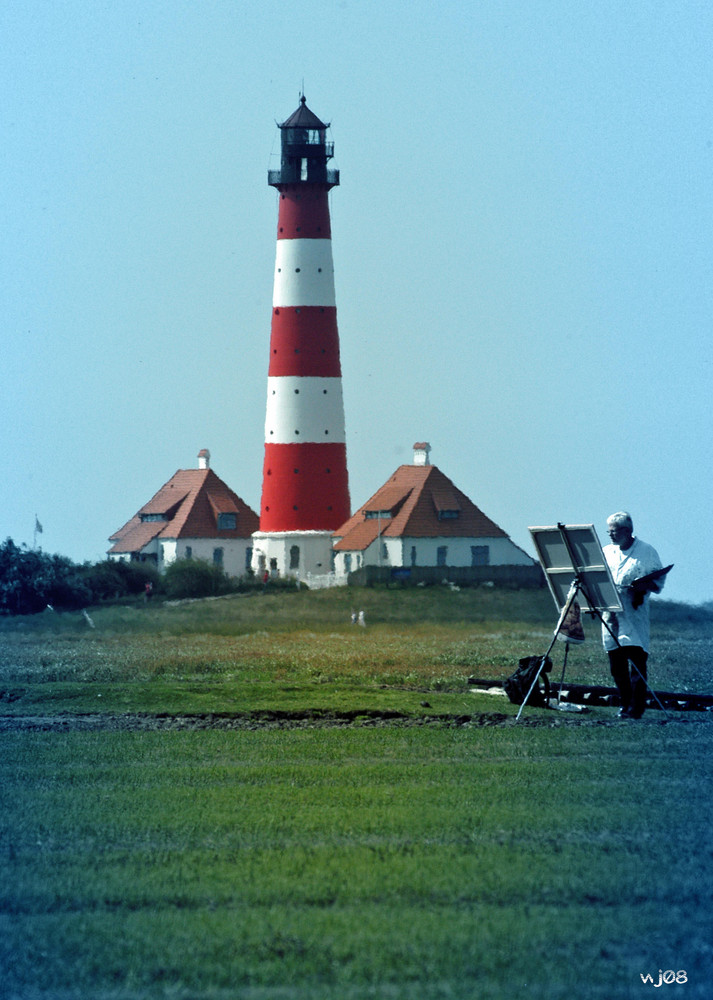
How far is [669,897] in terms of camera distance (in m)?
6.66

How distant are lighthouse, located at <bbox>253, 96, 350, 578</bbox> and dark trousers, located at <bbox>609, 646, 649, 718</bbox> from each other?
3785 cm

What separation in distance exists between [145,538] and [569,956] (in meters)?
59.3

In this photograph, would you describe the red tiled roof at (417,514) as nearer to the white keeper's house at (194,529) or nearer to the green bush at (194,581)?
the green bush at (194,581)

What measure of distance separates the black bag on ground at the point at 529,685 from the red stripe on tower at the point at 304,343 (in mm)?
36340

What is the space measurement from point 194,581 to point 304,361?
9807 mm

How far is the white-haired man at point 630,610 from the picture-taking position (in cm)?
1416

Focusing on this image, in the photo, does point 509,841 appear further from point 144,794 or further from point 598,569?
point 598,569

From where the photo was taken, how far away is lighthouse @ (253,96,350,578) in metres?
51.6

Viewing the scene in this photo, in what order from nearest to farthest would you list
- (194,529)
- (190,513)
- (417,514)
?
(417,514) → (194,529) → (190,513)

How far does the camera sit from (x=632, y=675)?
1452 centimetres

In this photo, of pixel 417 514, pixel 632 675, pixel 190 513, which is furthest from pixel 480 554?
pixel 632 675

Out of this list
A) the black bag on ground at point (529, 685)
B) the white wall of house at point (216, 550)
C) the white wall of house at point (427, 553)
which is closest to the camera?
the black bag on ground at point (529, 685)

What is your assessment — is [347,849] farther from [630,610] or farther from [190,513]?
[190,513]

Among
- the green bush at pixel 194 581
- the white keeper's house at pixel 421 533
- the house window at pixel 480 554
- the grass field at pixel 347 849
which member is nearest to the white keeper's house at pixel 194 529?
the white keeper's house at pixel 421 533
